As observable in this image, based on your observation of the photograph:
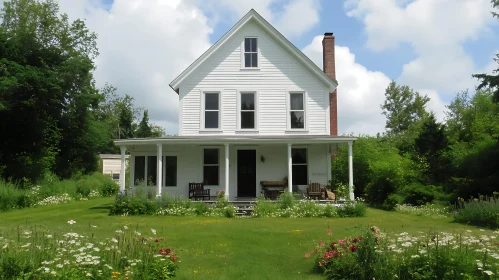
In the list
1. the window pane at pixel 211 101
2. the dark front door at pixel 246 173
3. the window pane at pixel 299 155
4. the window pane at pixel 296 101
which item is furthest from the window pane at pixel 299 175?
the window pane at pixel 211 101

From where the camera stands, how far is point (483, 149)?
19.7m

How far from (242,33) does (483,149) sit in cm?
1306

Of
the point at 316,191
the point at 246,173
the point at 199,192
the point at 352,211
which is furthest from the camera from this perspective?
the point at 246,173

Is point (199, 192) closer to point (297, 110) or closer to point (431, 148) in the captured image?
point (297, 110)

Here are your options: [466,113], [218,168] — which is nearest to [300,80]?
[218,168]

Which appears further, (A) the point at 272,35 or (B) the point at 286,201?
(A) the point at 272,35

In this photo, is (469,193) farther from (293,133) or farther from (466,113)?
(466,113)

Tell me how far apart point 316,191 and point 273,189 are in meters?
2.11

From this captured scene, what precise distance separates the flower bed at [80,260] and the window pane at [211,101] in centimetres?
1407

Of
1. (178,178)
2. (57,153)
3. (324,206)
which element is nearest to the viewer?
(324,206)

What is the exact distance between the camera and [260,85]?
2144cm

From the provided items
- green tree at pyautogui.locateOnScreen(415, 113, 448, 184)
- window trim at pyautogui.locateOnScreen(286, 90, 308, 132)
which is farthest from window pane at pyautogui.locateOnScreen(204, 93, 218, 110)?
green tree at pyautogui.locateOnScreen(415, 113, 448, 184)

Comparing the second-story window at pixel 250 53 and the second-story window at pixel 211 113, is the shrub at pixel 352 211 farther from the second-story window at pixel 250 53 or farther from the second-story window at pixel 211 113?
the second-story window at pixel 250 53

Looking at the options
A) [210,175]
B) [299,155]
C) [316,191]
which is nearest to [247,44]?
[299,155]
